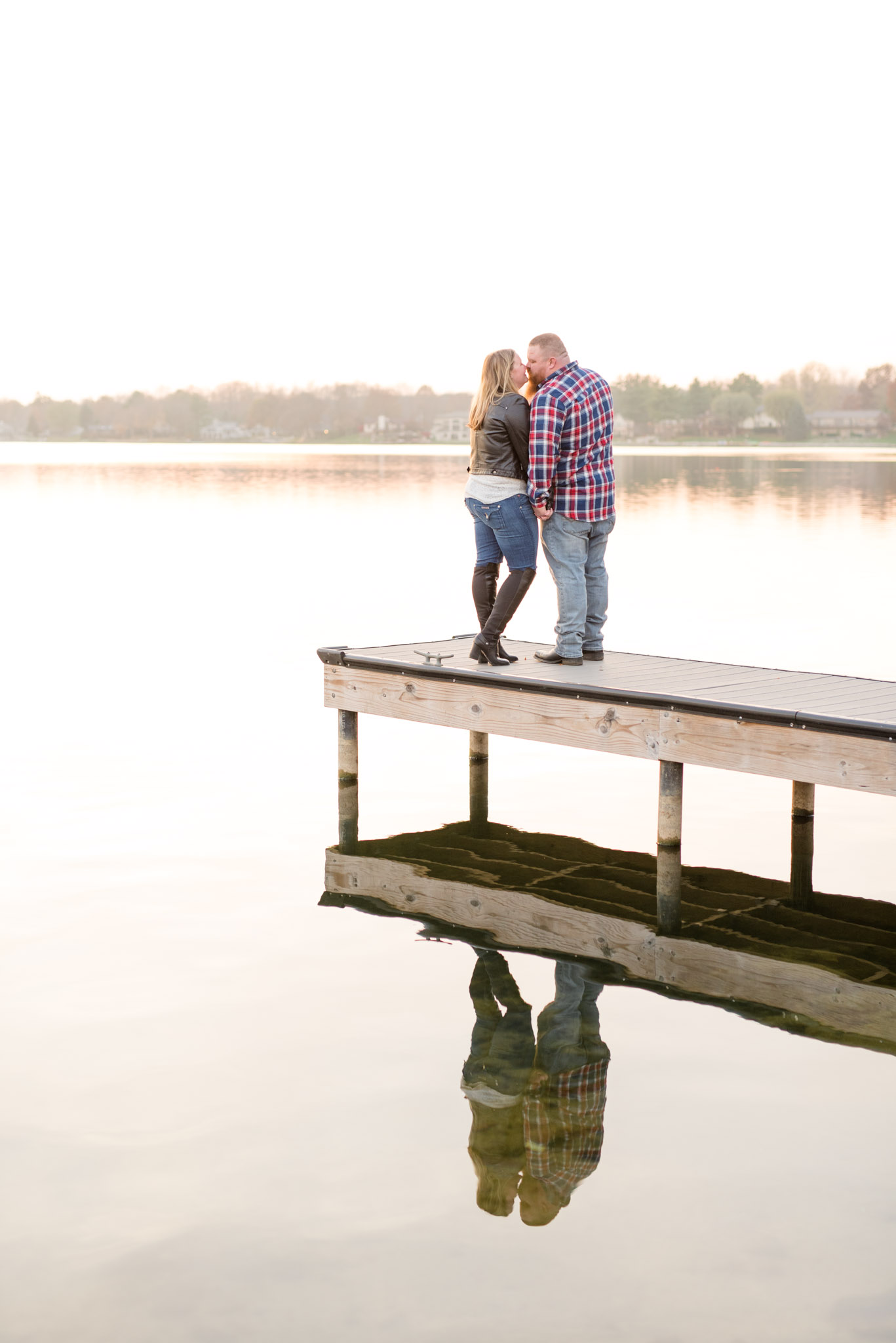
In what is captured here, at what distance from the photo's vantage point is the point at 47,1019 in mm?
7492

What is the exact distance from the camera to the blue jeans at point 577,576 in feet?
30.9

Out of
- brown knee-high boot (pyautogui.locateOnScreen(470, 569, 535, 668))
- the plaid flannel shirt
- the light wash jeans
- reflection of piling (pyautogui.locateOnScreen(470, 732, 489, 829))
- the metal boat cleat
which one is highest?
the plaid flannel shirt

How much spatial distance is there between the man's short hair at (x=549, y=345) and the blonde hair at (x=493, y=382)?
6.2 inches

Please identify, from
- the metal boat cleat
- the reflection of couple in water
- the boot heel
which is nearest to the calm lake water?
the reflection of couple in water

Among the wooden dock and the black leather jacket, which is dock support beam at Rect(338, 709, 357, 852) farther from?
the black leather jacket

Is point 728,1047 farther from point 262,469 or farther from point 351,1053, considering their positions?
point 262,469

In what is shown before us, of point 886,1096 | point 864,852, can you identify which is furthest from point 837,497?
point 886,1096

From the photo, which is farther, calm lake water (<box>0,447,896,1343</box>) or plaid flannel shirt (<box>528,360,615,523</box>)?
plaid flannel shirt (<box>528,360,615,523</box>)

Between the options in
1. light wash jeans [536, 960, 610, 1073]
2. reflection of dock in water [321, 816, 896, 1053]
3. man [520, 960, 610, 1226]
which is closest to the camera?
man [520, 960, 610, 1226]

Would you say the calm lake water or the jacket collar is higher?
the jacket collar

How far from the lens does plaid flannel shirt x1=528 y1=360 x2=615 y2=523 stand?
29.5 ft

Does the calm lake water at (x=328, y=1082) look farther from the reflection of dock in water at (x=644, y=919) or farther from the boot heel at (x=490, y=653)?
the boot heel at (x=490, y=653)

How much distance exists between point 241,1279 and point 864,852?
267 inches

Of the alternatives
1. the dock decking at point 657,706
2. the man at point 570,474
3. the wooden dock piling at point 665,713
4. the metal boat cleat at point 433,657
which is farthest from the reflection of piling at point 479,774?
the man at point 570,474
